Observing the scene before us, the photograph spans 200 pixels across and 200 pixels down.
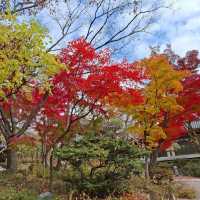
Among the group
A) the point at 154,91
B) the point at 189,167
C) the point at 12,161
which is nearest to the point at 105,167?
the point at 154,91

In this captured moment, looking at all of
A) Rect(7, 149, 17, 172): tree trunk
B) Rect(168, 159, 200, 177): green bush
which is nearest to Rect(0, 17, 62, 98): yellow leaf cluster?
Rect(7, 149, 17, 172): tree trunk

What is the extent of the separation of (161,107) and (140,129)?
5.41ft

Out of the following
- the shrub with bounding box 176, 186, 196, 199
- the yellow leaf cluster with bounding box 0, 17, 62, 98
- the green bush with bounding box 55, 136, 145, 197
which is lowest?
the shrub with bounding box 176, 186, 196, 199

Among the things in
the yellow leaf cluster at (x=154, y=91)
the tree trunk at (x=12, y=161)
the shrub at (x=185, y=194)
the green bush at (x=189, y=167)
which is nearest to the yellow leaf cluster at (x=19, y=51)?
the shrub at (x=185, y=194)

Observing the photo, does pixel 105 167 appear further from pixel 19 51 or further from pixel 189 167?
pixel 189 167

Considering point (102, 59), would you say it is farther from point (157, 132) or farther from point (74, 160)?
point (157, 132)

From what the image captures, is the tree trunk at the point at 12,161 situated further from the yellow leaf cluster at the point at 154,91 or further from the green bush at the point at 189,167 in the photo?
the green bush at the point at 189,167

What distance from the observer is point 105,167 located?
15406 mm

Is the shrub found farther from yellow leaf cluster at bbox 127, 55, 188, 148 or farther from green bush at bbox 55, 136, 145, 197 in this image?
yellow leaf cluster at bbox 127, 55, 188, 148

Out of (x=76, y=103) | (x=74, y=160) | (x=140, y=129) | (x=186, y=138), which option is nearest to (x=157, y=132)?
(x=140, y=129)

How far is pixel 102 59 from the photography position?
15555mm

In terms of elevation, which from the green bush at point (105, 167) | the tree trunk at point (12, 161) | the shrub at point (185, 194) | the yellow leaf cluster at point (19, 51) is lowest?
the shrub at point (185, 194)

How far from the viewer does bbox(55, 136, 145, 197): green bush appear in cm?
1440

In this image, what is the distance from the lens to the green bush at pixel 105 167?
1440 cm
